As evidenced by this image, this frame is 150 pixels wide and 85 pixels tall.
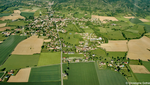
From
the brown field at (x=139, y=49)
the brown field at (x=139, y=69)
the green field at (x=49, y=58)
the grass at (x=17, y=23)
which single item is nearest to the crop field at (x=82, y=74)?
the green field at (x=49, y=58)

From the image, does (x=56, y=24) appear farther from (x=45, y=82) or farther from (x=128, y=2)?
(x=128, y=2)

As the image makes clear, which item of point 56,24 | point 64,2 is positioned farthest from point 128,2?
point 56,24

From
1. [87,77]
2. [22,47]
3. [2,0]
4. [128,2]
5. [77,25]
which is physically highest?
[2,0]

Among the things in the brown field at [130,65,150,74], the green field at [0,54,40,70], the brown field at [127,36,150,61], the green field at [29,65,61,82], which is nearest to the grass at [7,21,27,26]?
the green field at [0,54,40,70]

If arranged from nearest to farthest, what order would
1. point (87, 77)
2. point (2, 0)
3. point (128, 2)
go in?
point (87, 77)
point (128, 2)
point (2, 0)

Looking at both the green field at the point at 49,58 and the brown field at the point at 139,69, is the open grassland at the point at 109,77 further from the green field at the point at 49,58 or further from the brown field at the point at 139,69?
the green field at the point at 49,58

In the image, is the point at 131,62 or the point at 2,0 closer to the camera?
the point at 131,62

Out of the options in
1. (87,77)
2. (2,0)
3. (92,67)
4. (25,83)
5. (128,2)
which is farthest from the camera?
(2,0)
